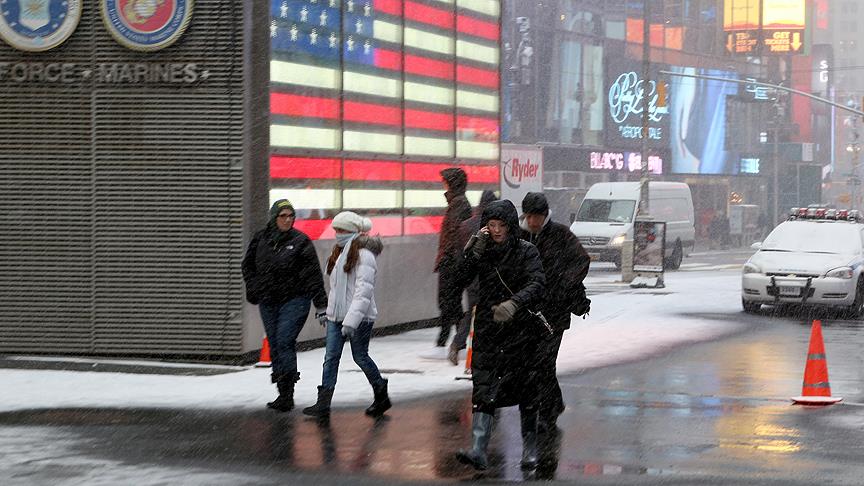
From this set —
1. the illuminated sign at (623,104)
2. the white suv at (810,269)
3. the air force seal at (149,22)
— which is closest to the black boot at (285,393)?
the air force seal at (149,22)

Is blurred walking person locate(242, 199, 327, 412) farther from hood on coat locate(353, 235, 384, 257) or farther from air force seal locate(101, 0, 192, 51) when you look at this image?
air force seal locate(101, 0, 192, 51)

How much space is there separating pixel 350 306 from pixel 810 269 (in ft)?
41.9

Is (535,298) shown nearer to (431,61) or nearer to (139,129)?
(139,129)

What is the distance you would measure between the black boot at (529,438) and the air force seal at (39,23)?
8280 millimetres

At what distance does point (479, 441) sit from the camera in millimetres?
9352

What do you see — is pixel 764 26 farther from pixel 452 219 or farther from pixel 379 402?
pixel 379 402

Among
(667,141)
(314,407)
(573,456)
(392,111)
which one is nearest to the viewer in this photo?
(573,456)

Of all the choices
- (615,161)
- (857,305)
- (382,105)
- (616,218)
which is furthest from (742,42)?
(382,105)

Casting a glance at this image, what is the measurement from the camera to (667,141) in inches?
3002

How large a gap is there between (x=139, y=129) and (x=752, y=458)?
26.9ft

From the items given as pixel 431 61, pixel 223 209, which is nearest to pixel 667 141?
pixel 431 61

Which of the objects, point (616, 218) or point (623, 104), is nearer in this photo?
point (616, 218)

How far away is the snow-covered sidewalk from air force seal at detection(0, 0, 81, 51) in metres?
3.58

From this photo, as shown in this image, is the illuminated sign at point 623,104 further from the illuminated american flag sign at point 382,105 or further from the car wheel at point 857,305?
the illuminated american flag sign at point 382,105
